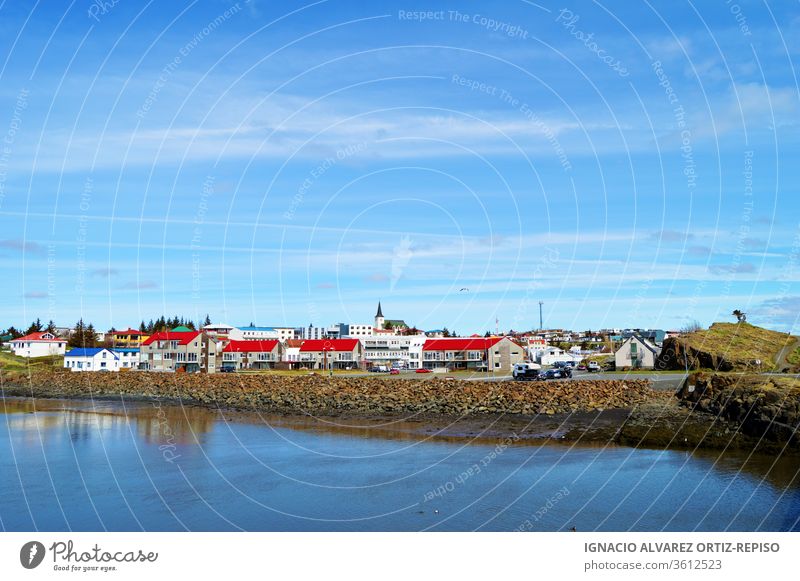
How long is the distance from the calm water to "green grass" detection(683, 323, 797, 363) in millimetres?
40220

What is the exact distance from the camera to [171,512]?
2095cm

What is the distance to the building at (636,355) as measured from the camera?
78500 mm

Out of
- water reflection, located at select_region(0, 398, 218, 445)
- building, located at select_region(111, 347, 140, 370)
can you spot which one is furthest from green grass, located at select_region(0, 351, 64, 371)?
water reflection, located at select_region(0, 398, 218, 445)

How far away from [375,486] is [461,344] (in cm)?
7219

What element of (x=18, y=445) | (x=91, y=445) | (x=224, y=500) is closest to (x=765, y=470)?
(x=224, y=500)

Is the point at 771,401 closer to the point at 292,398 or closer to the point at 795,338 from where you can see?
the point at 292,398

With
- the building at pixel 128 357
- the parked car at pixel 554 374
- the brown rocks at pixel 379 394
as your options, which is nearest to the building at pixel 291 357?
the building at pixel 128 357

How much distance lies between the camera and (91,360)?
9662 cm

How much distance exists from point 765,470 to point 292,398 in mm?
33944

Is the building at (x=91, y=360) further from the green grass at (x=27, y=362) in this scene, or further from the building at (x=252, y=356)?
the building at (x=252, y=356)

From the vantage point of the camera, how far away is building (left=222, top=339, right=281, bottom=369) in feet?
334

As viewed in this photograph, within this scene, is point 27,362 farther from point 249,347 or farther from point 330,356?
point 330,356

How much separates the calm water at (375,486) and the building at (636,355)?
49696 mm

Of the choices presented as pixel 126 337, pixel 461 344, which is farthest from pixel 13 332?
pixel 461 344
